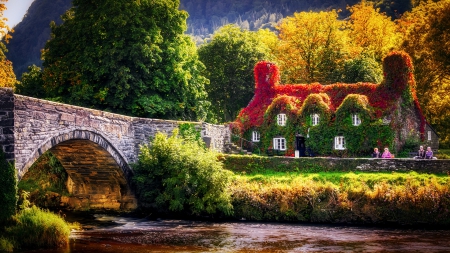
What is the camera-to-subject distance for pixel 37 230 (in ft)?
59.9

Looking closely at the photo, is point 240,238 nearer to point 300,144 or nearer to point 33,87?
point 33,87

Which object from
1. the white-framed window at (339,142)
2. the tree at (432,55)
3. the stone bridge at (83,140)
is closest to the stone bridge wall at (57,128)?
the stone bridge at (83,140)

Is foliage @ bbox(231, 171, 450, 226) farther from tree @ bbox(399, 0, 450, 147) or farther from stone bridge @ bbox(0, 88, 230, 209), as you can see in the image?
tree @ bbox(399, 0, 450, 147)

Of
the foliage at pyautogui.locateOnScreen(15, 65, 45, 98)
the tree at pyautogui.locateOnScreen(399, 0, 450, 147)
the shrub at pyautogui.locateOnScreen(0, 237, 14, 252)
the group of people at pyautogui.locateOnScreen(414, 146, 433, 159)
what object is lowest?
the shrub at pyautogui.locateOnScreen(0, 237, 14, 252)

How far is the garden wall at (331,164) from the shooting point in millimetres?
29656

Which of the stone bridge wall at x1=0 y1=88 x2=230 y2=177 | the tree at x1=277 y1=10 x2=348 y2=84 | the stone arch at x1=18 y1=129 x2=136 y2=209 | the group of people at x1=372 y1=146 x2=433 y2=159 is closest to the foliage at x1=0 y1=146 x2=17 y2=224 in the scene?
the stone bridge wall at x1=0 y1=88 x2=230 y2=177

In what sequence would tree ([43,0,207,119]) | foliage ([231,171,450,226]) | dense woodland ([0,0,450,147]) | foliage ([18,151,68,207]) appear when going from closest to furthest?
foliage ([231,171,450,226]), foliage ([18,151,68,207]), tree ([43,0,207,119]), dense woodland ([0,0,450,147])

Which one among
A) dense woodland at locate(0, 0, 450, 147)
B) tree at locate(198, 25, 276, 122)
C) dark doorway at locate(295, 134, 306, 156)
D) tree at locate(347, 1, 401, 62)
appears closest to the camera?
dense woodland at locate(0, 0, 450, 147)

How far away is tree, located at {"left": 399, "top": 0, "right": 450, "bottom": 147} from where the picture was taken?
39.7 m

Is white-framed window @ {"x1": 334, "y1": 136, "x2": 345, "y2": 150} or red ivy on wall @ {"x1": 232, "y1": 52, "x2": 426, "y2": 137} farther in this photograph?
white-framed window @ {"x1": 334, "y1": 136, "x2": 345, "y2": 150}

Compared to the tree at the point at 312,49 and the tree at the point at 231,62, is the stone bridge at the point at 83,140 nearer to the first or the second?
the tree at the point at 231,62

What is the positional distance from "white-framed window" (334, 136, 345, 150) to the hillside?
104 ft

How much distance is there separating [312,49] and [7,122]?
40.0 meters

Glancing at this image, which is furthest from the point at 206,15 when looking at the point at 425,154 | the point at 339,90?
the point at 425,154
